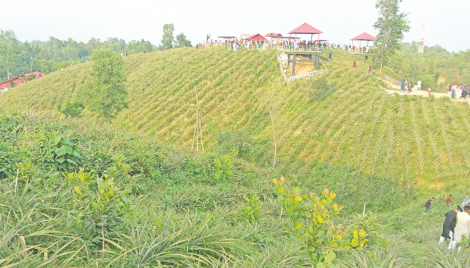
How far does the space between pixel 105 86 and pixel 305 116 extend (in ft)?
44.1

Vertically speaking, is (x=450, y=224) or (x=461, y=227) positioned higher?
(x=461, y=227)

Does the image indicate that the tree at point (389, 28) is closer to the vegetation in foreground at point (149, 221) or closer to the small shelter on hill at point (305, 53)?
the small shelter on hill at point (305, 53)

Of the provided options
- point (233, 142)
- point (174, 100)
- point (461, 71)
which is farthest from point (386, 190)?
point (461, 71)

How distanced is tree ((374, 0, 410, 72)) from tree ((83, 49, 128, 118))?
20235 mm

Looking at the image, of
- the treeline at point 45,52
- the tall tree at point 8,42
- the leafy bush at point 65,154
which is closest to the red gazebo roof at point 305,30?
the leafy bush at point 65,154

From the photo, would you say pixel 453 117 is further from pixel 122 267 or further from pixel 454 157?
pixel 122 267

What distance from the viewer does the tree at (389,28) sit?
23734mm

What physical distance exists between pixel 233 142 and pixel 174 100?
1359 centimetres

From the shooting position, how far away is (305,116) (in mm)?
19297

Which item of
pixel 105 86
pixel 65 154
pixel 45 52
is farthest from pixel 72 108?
pixel 45 52

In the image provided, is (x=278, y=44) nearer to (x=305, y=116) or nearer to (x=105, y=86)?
(x=305, y=116)

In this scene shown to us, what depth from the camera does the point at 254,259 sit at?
12.0ft

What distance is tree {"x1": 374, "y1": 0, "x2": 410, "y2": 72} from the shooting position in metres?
23.7

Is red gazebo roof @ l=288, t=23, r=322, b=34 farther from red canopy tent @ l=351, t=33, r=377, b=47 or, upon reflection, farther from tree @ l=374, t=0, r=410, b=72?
red canopy tent @ l=351, t=33, r=377, b=47
